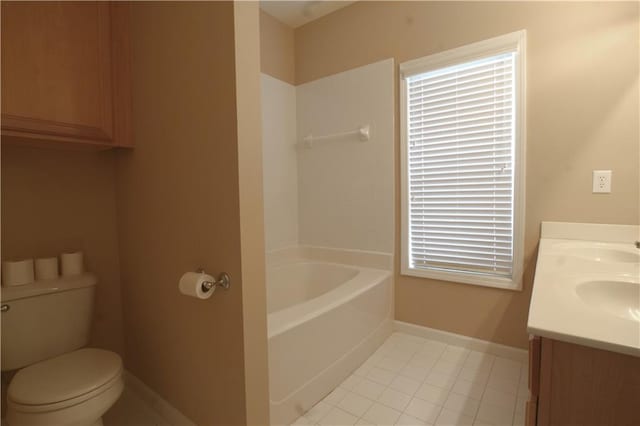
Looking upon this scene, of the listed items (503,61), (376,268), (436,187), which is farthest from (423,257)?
(503,61)

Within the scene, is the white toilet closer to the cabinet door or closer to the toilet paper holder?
the toilet paper holder

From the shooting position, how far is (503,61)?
1883 mm

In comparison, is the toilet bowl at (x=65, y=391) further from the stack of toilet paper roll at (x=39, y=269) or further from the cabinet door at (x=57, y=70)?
the cabinet door at (x=57, y=70)

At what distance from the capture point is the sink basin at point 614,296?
0.98 metres

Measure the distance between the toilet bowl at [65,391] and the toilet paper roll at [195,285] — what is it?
546 mm

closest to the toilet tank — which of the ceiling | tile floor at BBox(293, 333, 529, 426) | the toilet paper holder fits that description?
the toilet paper holder

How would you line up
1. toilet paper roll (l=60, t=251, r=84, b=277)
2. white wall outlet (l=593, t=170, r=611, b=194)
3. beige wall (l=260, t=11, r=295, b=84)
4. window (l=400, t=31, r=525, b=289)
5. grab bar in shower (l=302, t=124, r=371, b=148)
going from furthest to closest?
1. beige wall (l=260, t=11, r=295, b=84)
2. grab bar in shower (l=302, t=124, r=371, b=148)
3. window (l=400, t=31, r=525, b=289)
4. white wall outlet (l=593, t=170, r=611, b=194)
5. toilet paper roll (l=60, t=251, r=84, b=277)

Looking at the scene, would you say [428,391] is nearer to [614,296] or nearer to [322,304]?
[322,304]

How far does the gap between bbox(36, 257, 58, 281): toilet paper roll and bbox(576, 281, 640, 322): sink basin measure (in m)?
2.18

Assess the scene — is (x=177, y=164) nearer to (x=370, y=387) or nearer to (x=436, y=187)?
(x=370, y=387)

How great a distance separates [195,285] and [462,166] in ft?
5.96

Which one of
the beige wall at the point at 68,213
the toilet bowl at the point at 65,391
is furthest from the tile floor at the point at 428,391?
the beige wall at the point at 68,213

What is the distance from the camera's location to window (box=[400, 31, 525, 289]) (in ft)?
6.17

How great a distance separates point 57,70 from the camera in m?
1.28
